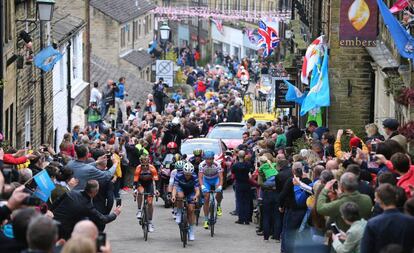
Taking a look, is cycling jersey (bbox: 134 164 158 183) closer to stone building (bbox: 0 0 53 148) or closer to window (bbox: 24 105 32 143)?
stone building (bbox: 0 0 53 148)

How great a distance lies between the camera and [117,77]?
67.5 m

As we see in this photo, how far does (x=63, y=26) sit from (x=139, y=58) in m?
31.9

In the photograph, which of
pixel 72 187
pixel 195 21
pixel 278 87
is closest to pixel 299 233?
pixel 72 187

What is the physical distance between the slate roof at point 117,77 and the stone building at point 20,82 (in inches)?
1005

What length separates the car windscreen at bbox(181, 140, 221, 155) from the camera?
34.7 m

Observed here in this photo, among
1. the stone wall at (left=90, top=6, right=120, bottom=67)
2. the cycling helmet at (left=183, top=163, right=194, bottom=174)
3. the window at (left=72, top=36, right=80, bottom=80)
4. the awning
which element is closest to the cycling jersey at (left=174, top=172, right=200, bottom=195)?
the cycling helmet at (left=183, top=163, right=194, bottom=174)

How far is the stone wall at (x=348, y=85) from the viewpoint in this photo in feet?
109

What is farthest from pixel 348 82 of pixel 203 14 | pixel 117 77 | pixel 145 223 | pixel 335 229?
pixel 203 14

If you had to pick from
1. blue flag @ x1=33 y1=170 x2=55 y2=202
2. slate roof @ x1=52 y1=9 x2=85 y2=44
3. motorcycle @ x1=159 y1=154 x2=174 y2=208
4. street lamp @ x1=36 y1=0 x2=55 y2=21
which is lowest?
motorcycle @ x1=159 y1=154 x2=174 y2=208

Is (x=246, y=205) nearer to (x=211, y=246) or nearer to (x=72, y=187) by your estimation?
(x=211, y=246)

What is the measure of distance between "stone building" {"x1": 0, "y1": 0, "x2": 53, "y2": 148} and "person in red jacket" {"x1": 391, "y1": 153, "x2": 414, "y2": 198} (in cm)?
1332

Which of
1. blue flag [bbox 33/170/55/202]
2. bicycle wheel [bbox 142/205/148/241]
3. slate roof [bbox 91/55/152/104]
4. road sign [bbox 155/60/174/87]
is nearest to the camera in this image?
blue flag [bbox 33/170/55/202]

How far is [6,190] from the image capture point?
15.0 m

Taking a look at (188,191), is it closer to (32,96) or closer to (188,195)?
(188,195)
